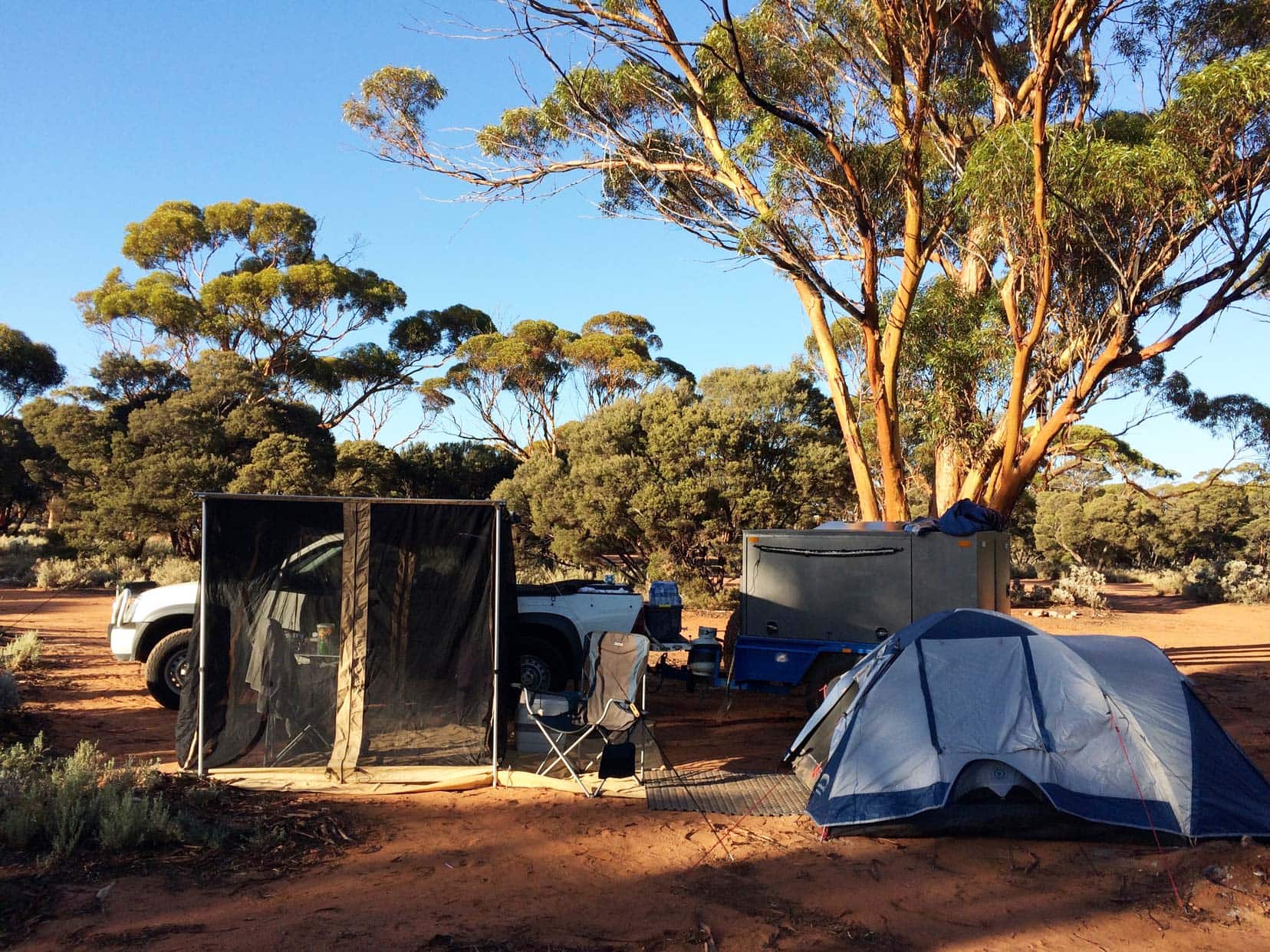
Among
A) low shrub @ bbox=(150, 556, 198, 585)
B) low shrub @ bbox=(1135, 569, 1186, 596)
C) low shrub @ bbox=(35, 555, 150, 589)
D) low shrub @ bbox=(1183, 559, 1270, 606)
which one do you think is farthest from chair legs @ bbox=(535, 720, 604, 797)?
low shrub @ bbox=(1135, 569, 1186, 596)

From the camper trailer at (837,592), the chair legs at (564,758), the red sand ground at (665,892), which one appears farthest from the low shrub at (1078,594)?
the chair legs at (564,758)

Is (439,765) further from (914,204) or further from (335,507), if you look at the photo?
(914,204)

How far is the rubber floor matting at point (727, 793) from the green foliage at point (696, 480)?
1165 centimetres

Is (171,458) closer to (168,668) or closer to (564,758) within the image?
(168,668)

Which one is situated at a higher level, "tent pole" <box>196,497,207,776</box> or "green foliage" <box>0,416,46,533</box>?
"green foliage" <box>0,416,46,533</box>

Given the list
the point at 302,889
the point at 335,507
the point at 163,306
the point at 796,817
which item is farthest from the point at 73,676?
the point at 163,306

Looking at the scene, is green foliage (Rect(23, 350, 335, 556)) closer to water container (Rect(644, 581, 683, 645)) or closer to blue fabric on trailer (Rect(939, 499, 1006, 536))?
water container (Rect(644, 581, 683, 645))

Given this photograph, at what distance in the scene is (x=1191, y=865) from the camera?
5.63 m

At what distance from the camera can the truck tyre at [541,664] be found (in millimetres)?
9219

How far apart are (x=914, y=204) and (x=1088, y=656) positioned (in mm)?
7356

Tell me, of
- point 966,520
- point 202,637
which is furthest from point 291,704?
point 966,520

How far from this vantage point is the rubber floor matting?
6688 mm

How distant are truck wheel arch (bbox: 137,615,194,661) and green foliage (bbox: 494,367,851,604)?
11402 mm

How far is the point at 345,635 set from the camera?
707 centimetres
